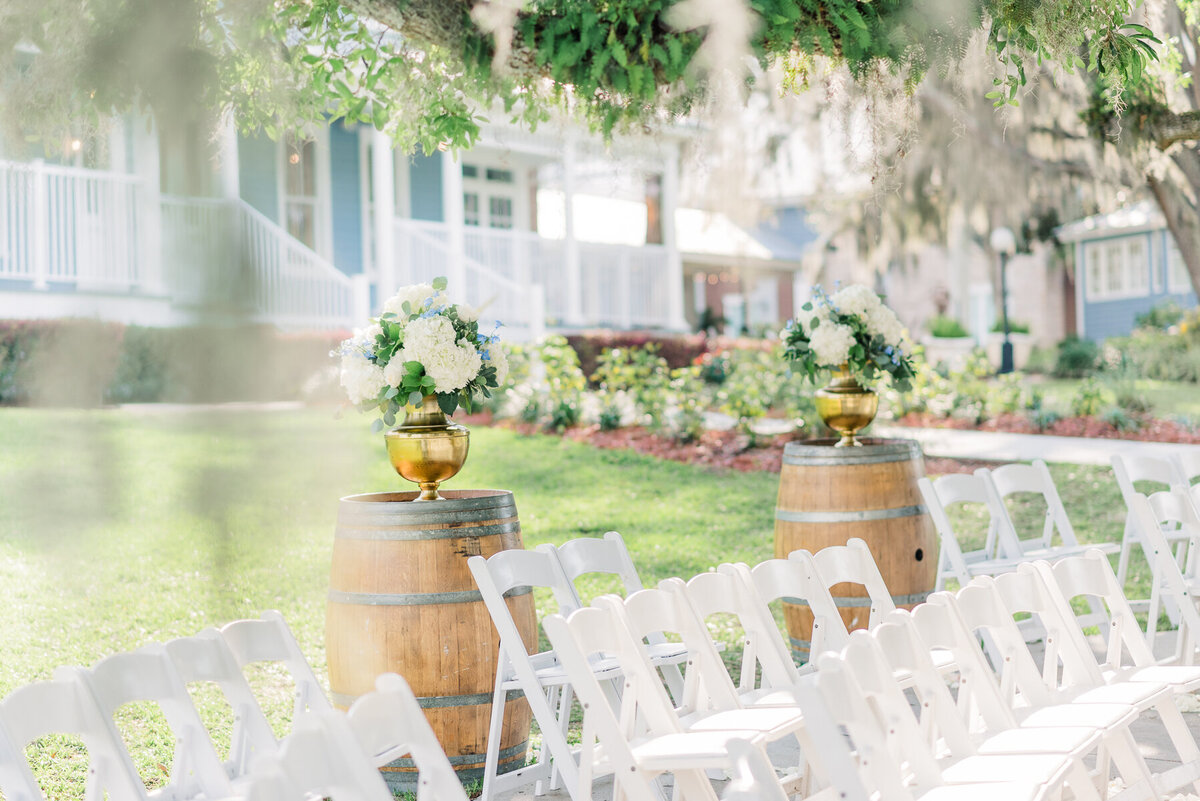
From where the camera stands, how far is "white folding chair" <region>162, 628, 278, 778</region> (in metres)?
3.17

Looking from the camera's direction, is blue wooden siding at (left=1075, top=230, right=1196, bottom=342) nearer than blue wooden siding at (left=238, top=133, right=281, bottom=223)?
No

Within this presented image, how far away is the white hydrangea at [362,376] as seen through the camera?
4.42 metres

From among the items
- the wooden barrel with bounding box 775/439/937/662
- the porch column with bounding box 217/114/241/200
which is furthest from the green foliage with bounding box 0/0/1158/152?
the wooden barrel with bounding box 775/439/937/662

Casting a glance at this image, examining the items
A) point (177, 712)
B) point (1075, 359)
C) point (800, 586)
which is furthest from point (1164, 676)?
point (1075, 359)

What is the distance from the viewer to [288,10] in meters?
3.89

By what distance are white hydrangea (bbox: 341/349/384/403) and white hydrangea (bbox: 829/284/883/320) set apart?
2.67m

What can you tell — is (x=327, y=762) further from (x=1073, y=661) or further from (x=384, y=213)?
(x=384, y=213)

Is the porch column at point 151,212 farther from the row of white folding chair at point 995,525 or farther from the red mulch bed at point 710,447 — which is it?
the red mulch bed at point 710,447

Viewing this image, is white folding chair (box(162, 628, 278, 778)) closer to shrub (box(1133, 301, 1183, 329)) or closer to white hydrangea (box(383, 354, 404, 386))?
white hydrangea (box(383, 354, 404, 386))

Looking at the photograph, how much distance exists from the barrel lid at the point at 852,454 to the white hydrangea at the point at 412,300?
2148 millimetres

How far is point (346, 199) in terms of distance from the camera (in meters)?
16.1

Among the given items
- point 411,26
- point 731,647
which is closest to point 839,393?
point 731,647

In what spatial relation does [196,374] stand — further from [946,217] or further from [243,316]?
[946,217]

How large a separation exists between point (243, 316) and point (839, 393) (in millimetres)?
4703
